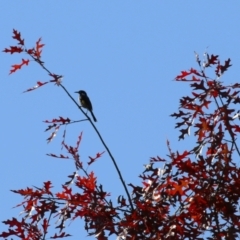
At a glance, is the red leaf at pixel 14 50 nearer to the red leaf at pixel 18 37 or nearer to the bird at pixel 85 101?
the red leaf at pixel 18 37

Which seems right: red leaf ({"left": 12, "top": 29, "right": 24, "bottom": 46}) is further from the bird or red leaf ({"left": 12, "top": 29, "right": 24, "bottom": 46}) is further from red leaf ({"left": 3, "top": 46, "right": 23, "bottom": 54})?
the bird

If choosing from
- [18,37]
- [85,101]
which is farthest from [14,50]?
[85,101]

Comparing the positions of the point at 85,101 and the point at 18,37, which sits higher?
the point at 85,101

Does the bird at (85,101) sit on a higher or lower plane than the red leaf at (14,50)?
higher

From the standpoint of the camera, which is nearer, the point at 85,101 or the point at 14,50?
the point at 14,50

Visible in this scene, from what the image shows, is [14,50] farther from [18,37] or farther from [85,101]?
[85,101]

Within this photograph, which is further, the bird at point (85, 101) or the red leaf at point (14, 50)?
the bird at point (85, 101)

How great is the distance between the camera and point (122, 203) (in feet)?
15.3

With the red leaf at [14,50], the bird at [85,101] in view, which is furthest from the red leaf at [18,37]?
the bird at [85,101]

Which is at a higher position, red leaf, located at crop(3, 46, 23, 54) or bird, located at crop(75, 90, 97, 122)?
bird, located at crop(75, 90, 97, 122)

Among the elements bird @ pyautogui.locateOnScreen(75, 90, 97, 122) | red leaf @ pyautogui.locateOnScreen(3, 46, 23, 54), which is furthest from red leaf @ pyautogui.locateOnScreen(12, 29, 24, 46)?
bird @ pyautogui.locateOnScreen(75, 90, 97, 122)

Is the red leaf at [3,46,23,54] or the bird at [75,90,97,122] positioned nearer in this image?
the red leaf at [3,46,23,54]

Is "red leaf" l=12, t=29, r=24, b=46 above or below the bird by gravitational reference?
below

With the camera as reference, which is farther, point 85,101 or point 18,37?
point 85,101
